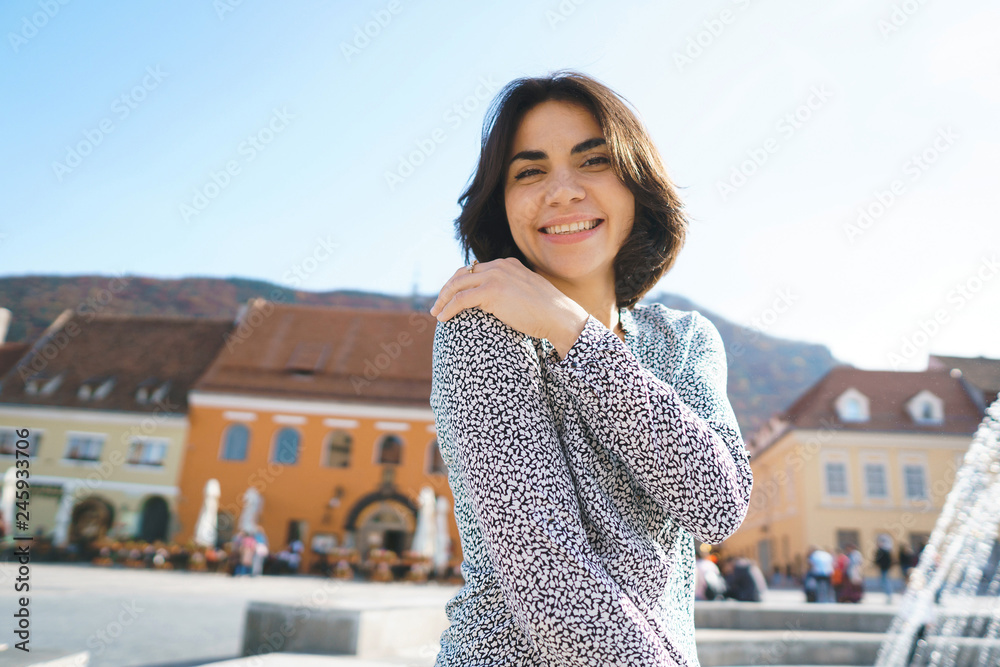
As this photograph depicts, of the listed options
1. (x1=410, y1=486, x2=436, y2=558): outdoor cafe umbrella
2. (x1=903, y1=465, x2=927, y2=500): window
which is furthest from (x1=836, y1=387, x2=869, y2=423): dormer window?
(x1=410, y1=486, x2=436, y2=558): outdoor cafe umbrella

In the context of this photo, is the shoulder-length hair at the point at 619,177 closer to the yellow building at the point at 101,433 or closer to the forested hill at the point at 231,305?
the yellow building at the point at 101,433

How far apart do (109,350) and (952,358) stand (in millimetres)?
36889

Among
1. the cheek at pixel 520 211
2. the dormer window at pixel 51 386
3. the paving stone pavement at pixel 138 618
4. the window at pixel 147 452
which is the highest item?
the dormer window at pixel 51 386

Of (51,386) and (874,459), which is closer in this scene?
(51,386)

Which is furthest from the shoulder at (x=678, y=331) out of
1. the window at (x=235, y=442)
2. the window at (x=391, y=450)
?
the window at (x=235, y=442)

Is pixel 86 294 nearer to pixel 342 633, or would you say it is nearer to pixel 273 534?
pixel 273 534

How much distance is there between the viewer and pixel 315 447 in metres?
28.4

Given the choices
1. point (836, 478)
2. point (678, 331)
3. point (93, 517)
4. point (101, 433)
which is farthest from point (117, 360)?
point (678, 331)

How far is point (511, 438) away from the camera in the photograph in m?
1.07

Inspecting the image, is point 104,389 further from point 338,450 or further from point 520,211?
point 520,211

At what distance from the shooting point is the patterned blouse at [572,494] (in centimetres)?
99

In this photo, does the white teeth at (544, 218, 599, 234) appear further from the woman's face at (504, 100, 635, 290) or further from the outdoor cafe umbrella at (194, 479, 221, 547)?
the outdoor cafe umbrella at (194, 479, 221, 547)

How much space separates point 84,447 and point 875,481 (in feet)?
109

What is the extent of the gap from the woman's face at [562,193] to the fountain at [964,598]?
18.4 feet
